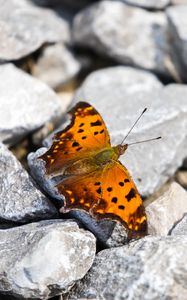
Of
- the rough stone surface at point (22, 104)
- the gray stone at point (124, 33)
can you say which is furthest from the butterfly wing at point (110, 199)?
the gray stone at point (124, 33)

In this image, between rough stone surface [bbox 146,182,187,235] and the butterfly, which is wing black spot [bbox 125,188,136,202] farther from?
rough stone surface [bbox 146,182,187,235]

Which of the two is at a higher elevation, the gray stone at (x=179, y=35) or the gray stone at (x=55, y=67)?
the gray stone at (x=179, y=35)

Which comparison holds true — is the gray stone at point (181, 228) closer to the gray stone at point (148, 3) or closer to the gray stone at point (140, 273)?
the gray stone at point (140, 273)

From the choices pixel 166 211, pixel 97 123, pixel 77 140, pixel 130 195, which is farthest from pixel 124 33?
pixel 130 195

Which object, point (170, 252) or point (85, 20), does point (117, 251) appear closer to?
point (170, 252)

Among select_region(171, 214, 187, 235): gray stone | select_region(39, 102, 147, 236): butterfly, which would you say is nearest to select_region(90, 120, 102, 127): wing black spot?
select_region(39, 102, 147, 236): butterfly

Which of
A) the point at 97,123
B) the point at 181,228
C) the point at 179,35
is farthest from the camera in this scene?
the point at 179,35

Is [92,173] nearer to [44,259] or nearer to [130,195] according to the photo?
[130,195]
